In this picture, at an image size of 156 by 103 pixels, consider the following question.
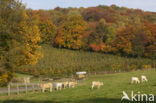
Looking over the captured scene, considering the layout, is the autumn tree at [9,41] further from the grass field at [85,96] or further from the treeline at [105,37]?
the treeline at [105,37]

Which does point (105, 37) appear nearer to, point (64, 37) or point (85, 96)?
point (64, 37)

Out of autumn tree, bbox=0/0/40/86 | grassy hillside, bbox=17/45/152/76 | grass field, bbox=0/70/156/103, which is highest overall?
autumn tree, bbox=0/0/40/86

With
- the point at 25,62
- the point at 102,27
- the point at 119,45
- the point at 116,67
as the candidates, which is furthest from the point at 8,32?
the point at 102,27

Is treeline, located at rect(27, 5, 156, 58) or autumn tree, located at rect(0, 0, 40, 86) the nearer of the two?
autumn tree, located at rect(0, 0, 40, 86)

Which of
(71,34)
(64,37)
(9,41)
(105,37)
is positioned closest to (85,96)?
(9,41)

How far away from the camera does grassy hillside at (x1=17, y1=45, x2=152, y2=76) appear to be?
174 feet

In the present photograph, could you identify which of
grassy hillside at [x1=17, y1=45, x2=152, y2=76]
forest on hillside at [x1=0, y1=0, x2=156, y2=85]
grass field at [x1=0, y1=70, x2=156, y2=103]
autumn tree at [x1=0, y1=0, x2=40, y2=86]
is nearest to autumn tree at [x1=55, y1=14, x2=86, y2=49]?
forest on hillside at [x1=0, y1=0, x2=156, y2=85]

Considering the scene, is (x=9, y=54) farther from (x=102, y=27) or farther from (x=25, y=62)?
(x=102, y=27)

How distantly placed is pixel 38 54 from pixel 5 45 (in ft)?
26.4

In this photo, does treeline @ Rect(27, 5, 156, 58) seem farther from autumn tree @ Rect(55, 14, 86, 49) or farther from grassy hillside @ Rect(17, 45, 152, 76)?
grassy hillside @ Rect(17, 45, 152, 76)

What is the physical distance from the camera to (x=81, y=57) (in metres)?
70.6

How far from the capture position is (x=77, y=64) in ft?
198

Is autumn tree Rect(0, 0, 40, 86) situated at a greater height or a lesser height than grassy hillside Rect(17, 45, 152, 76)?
greater

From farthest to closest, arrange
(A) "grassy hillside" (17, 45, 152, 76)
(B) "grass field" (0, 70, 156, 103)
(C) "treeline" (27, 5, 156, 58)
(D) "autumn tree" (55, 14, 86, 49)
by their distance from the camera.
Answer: (D) "autumn tree" (55, 14, 86, 49) → (C) "treeline" (27, 5, 156, 58) → (A) "grassy hillside" (17, 45, 152, 76) → (B) "grass field" (0, 70, 156, 103)
